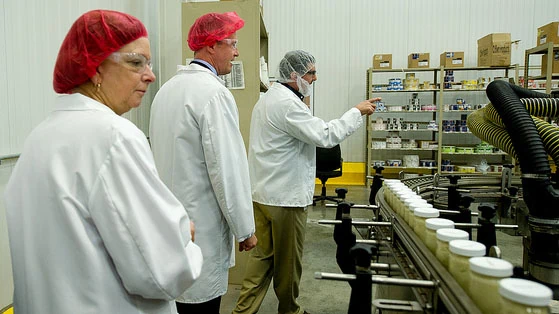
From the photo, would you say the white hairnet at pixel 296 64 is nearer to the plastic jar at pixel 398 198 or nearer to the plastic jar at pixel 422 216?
the plastic jar at pixel 398 198

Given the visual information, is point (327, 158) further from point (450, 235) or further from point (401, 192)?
point (450, 235)

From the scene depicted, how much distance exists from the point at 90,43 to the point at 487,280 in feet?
3.07

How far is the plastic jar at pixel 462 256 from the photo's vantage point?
0.80 metres

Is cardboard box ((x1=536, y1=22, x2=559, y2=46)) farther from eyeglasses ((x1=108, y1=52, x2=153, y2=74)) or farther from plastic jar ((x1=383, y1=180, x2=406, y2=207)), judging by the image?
eyeglasses ((x1=108, y1=52, x2=153, y2=74))

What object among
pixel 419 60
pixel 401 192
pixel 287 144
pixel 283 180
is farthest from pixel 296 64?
pixel 419 60

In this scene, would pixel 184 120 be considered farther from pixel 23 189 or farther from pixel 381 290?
pixel 381 290

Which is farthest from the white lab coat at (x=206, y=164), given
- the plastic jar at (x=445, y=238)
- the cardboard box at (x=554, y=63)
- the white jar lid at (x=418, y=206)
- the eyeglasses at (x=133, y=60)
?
the cardboard box at (x=554, y=63)

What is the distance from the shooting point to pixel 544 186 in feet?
4.20

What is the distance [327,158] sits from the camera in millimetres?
→ 4590

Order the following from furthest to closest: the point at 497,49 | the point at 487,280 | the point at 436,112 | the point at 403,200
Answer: the point at 436,112, the point at 497,49, the point at 403,200, the point at 487,280

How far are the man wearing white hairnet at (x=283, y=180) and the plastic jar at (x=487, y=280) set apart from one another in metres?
1.38

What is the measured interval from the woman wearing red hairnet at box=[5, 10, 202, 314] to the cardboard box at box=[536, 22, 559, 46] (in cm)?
507

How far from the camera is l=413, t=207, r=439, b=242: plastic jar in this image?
44.2 inches

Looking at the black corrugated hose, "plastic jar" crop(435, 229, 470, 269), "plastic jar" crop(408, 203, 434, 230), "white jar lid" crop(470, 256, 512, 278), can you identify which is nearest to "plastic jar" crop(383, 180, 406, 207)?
"plastic jar" crop(408, 203, 434, 230)
